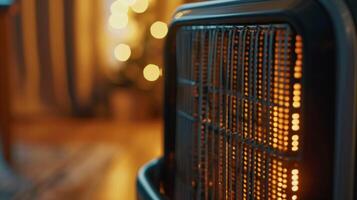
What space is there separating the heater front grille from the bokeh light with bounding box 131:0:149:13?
1.71 metres

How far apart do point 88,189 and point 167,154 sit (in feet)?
2.03

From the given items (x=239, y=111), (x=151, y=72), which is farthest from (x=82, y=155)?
(x=239, y=111)

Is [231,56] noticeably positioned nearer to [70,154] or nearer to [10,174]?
[10,174]

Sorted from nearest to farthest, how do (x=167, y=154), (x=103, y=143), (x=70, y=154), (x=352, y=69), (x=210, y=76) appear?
(x=352, y=69) < (x=210, y=76) < (x=167, y=154) < (x=70, y=154) < (x=103, y=143)

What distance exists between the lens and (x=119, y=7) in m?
2.73

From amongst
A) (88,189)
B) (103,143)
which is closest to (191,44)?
(88,189)

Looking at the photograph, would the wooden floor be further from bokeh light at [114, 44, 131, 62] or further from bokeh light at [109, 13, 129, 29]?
bokeh light at [109, 13, 129, 29]

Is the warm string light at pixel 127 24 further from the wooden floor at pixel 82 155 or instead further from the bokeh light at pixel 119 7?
the wooden floor at pixel 82 155

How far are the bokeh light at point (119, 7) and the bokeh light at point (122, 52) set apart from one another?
0.57 feet

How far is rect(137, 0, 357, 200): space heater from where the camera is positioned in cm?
50

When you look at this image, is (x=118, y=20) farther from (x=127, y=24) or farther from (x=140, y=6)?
(x=140, y=6)

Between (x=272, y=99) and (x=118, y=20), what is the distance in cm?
224

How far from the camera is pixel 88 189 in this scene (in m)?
1.58

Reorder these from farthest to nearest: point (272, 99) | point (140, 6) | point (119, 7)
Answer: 1. point (119, 7)
2. point (140, 6)
3. point (272, 99)
